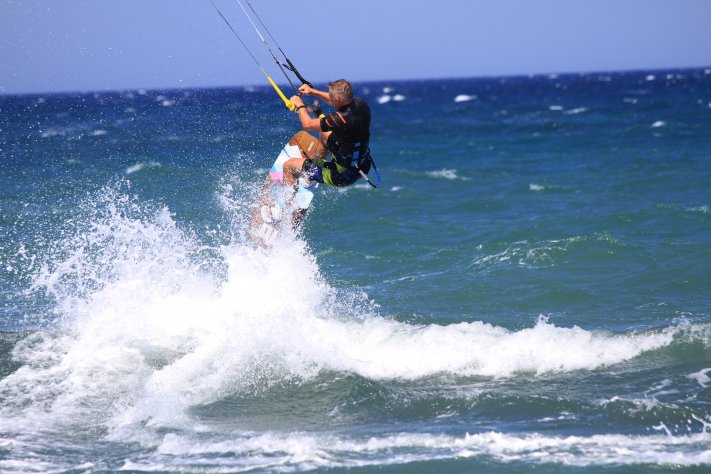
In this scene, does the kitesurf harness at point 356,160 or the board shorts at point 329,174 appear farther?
the board shorts at point 329,174

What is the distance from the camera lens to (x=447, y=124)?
43.7 meters

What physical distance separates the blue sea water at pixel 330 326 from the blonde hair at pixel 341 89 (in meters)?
2.01

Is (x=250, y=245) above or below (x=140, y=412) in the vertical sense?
above

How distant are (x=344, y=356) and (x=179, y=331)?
1.76 m

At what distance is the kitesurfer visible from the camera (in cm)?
804

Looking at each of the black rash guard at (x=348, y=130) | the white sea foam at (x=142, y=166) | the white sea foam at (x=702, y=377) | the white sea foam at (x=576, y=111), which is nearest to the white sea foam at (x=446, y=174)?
the white sea foam at (x=142, y=166)

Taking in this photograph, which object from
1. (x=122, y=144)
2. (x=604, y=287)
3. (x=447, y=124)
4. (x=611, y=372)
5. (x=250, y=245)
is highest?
(x=447, y=124)

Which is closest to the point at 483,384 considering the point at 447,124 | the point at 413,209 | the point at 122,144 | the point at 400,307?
the point at 400,307

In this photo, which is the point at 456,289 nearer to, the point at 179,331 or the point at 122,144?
the point at 179,331

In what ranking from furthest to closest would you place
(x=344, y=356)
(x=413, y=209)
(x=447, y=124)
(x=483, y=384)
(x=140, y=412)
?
(x=447, y=124) → (x=413, y=209) → (x=344, y=356) → (x=483, y=384) → (x=140, y=412)

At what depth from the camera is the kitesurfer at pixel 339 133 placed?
8.04 m

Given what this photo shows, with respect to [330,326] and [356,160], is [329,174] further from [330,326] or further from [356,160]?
[330,326]

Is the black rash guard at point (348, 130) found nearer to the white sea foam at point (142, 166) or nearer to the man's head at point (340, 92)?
the man's head at point (340, 92)

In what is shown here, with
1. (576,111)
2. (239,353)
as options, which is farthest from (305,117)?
(576,111)
